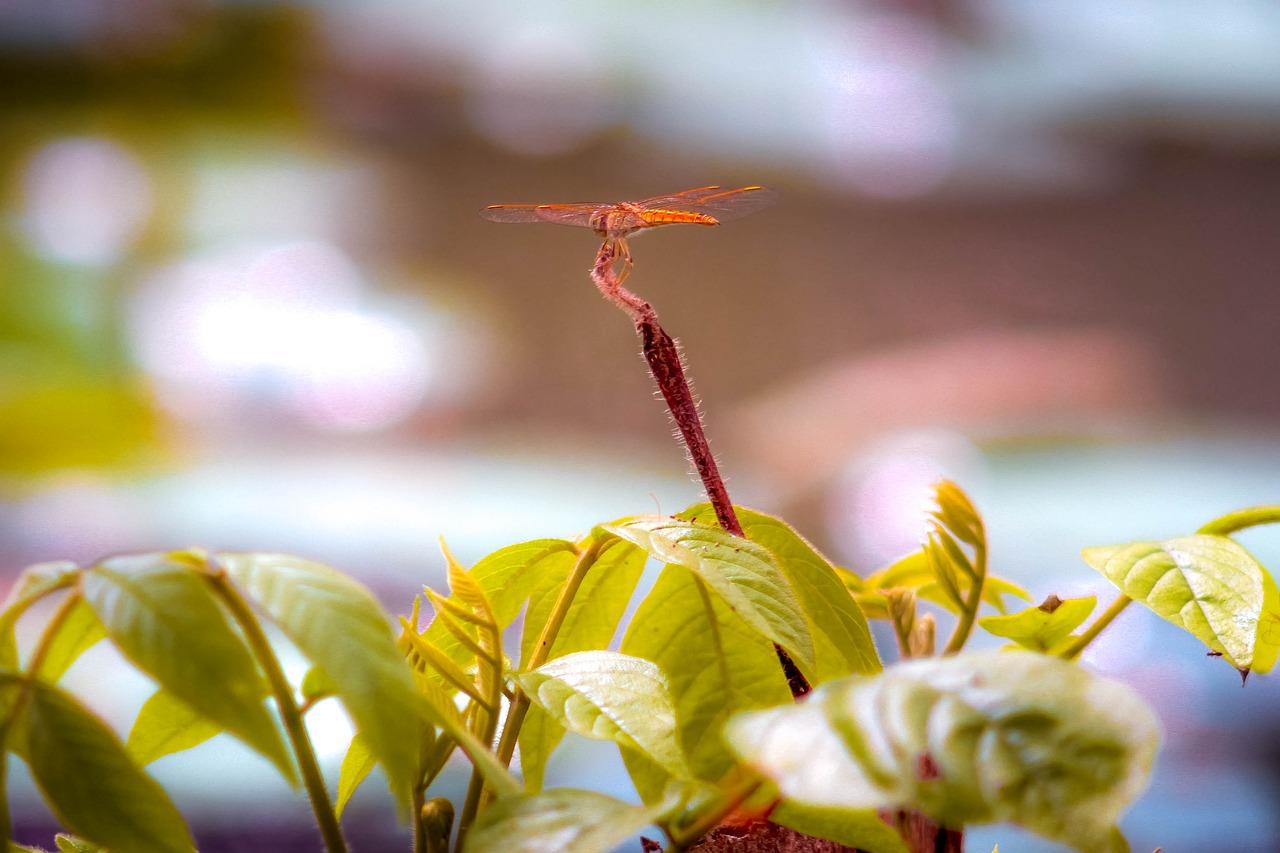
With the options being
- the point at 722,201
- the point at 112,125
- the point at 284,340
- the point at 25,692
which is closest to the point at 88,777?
the point at 25,692

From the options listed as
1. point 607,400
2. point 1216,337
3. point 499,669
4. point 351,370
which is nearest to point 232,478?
point 351,370

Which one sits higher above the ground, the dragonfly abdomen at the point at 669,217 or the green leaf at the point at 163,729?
the dragonfly abdomen at the point at 669,217

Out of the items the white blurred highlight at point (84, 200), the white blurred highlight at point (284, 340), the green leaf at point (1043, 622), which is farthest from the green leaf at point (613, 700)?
the white blurred highlight at point (84, 200)

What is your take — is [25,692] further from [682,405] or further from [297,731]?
[682,405]

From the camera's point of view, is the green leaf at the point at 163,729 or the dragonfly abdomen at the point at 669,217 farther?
the dragonfly abdomen at the point at 669,217

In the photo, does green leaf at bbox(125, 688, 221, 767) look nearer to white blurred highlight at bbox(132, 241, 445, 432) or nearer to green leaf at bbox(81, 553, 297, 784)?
green leaf at bbox(81, 553, 297, 784)

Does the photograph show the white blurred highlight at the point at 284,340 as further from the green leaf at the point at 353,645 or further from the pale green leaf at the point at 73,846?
the green leaf at the point at 353,645

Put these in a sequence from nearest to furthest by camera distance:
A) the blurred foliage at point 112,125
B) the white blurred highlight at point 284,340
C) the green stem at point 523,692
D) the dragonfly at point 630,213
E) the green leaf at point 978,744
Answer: the green leaf at point 978,744
the green stem at point 523,692
the dragonfly at point 630,213
the blurred foliage at point 112,125
the white blurred highlight at point 284,340
